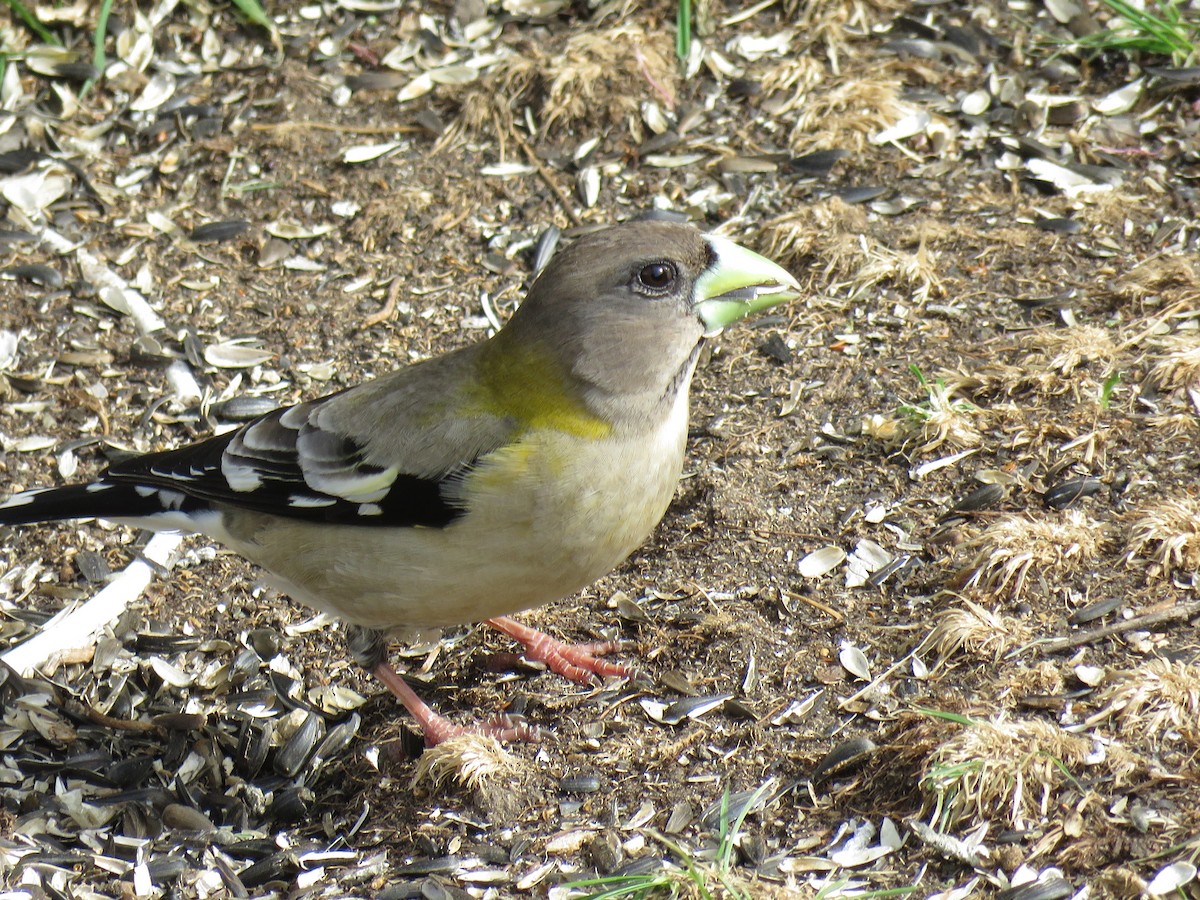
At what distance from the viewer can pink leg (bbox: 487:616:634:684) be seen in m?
4.80

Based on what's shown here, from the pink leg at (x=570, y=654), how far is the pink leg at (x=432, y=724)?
32 cm

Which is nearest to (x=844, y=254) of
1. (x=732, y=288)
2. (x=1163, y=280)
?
(x=1163, y=280)

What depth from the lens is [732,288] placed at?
4.40 m

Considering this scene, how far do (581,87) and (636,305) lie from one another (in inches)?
113

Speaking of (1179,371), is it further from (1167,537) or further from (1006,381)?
(1167,537)

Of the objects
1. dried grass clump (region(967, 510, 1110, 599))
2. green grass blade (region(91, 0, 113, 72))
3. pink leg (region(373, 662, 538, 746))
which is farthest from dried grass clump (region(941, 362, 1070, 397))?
green grass blade (region(91, 0, 113, 72))

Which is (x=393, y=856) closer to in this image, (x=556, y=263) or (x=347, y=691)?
(x=347, y=691)

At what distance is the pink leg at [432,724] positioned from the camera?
14.9 ft

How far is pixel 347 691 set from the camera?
5.08 meters

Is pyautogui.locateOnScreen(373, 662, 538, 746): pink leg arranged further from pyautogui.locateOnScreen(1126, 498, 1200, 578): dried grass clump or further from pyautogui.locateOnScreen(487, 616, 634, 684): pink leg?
pyautogui.locateOnScreen(1126, 498, 1200, 578): dried grass clump

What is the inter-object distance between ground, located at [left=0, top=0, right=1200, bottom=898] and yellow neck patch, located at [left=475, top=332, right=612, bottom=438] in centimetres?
94

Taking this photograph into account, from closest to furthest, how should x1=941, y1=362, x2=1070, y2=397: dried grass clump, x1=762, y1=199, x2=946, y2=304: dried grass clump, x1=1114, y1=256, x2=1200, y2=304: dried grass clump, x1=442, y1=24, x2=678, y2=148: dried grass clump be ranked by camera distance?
x1=941, y1=362, x2=1070, y2=397: dried grass clump
x1=1114, y1=256, x2=1200, y2=304: dried grass clump
x1=762, y1=199, x2=946, y2=304: dried grass clump
x1=442, y1=24, x2=678, y2=148: dried grass clump

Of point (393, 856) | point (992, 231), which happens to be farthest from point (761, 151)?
point (393, 856)

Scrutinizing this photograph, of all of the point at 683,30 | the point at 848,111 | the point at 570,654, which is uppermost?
the point at 683,30
